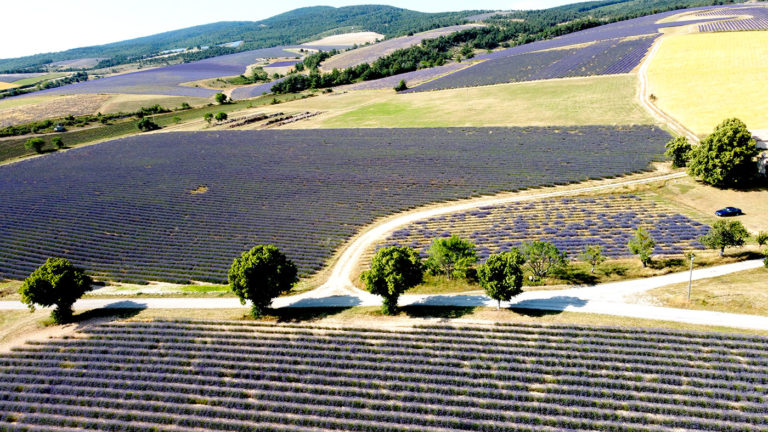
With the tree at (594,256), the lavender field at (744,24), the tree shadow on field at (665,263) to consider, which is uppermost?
the lavender field at (744,24)

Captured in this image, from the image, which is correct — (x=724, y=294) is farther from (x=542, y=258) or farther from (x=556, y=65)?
(x=556, y=65)

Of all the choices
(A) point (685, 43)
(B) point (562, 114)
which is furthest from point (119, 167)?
(A) point (685, 43)

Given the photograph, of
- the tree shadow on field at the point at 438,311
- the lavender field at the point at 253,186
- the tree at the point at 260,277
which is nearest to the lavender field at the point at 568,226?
the lavender field at the point at 253,186

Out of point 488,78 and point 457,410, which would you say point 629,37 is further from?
point 457,410

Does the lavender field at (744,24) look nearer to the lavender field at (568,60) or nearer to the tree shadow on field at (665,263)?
the lavender field at (568,60)

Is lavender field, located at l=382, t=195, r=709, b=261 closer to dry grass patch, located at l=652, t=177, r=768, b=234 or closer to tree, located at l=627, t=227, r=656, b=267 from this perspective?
tree, located at l=627, t=227, r=656, b=267

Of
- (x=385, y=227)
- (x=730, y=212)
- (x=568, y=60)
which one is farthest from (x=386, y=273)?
(x=568, y=60)
